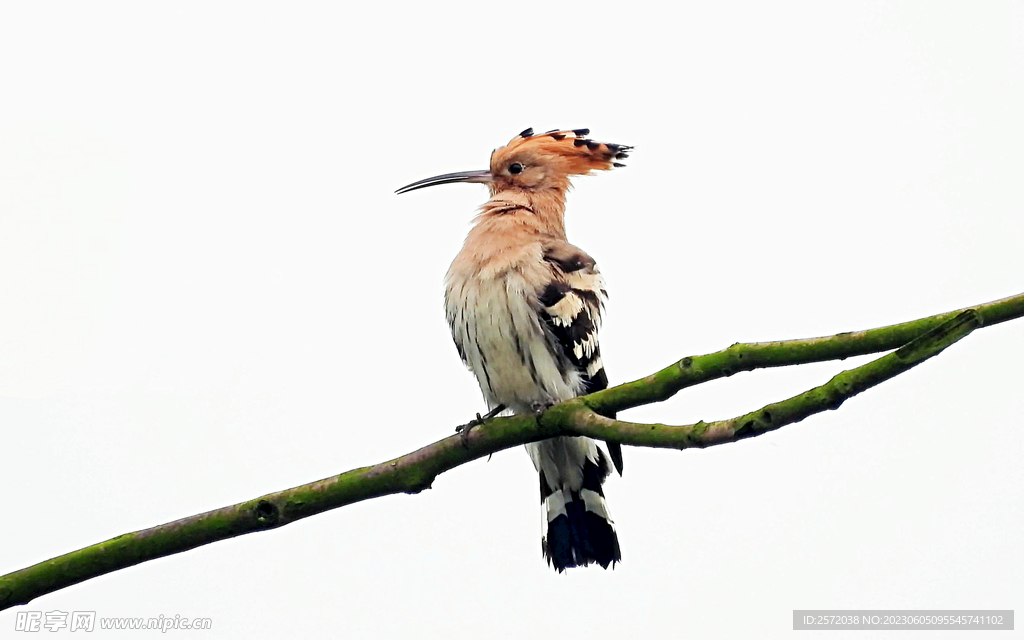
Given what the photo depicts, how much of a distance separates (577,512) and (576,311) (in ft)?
2.25

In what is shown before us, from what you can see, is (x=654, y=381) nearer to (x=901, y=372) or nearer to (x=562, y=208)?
(x=901, y=372)

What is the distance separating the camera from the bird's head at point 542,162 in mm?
4316

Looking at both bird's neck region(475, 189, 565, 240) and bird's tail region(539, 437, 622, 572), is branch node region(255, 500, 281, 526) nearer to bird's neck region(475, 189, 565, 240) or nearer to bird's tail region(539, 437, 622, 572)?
bird's tail region(539, 437, 622, 572)

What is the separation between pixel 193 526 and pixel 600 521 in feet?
5.20

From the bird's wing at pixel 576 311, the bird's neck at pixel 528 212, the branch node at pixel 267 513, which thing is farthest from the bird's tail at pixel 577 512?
the branch node at pixel 267 513

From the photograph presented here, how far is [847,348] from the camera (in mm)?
2336

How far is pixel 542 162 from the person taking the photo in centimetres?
432

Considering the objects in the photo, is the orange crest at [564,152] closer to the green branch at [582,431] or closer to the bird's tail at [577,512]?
the bird's tail at [577,512]

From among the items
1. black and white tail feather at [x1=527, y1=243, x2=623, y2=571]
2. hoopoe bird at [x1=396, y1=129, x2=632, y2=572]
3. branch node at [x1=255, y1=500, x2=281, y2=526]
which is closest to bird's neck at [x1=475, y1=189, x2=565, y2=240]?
hoopoe bird at [x1=396, y1=129, x2=632, y2=572]

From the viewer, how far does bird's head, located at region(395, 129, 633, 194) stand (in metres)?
4.32

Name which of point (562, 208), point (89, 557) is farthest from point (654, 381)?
point (562, 208)

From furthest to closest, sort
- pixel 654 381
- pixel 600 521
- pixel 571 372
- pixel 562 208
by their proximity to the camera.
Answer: pixel 562 208 → pixel 600 521 → pixel 571 372 → pixel 654 381

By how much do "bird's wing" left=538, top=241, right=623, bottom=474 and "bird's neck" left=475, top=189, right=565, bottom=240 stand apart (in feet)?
0.70

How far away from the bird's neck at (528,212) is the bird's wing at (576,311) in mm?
215
